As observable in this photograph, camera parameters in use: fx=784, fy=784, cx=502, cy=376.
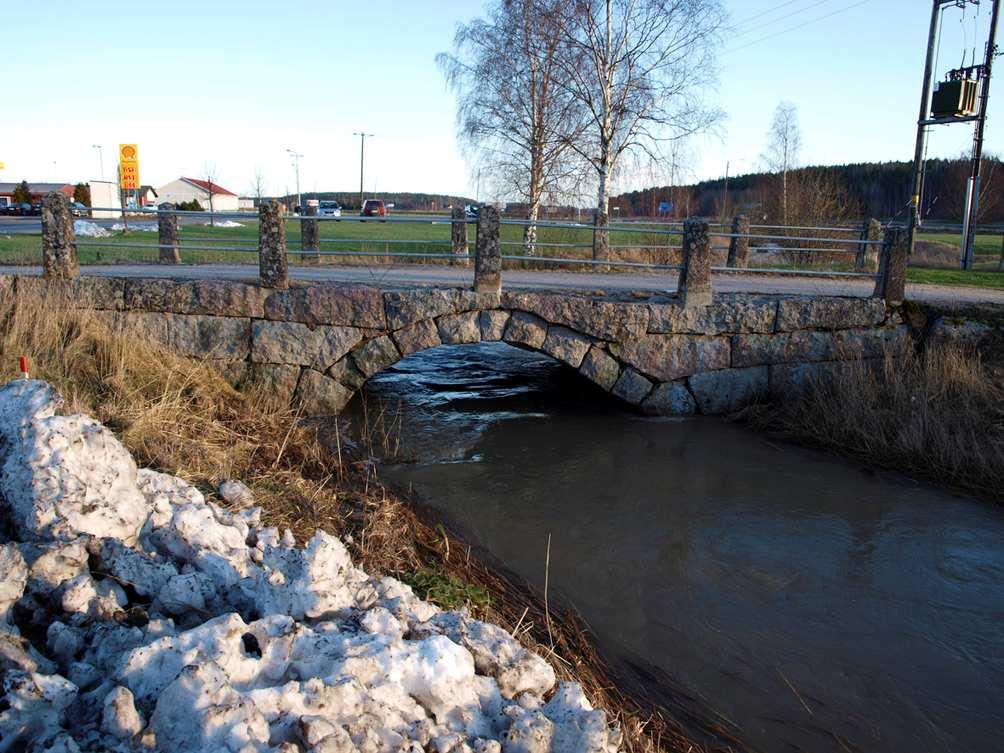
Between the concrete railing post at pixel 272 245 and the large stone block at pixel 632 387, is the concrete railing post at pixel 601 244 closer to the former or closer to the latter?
the large stone block at pixel 632 387

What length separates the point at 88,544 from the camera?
3.55 m

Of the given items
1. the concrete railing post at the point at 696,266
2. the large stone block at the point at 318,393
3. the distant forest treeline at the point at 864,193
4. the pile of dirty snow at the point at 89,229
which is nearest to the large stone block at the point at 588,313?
the concrete railing post at the point at 696,266

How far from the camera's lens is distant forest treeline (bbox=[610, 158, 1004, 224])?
82.9 feet

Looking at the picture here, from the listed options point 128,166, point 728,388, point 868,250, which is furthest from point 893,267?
point 128,166

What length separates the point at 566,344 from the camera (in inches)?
378

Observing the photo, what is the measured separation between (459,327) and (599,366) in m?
1.84

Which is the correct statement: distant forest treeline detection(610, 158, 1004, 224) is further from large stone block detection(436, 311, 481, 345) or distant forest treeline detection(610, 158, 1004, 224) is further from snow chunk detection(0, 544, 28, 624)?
snow chunk detection(0, 544, 28, 624)

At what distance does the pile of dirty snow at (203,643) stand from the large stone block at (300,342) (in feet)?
15.6

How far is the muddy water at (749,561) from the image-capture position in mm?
4633

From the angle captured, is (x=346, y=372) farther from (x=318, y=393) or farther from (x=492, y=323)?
(x=492, y=323)

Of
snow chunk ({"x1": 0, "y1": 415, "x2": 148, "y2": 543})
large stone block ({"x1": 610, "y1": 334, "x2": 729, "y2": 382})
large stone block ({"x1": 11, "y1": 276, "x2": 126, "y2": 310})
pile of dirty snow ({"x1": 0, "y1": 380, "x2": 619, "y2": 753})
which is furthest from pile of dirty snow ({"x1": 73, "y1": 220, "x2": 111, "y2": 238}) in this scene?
pile of dirty snow ({"x1": 0, "y1": 380, "x2": 619, "y2": 753})

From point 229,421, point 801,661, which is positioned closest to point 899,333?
point 801,661

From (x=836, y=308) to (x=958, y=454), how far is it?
2.66 metres

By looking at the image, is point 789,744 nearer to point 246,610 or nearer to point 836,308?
point 246,610
